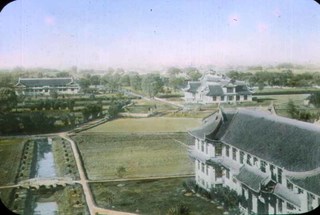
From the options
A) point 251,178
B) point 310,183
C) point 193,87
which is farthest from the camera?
point 193,87

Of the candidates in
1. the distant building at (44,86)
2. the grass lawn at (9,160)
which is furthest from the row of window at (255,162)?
the grass lawn at (9,160)

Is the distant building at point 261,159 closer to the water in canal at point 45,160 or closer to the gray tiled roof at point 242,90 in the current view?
the gray tiled roof at point 242,90

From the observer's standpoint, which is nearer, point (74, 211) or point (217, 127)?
point (74, 211)

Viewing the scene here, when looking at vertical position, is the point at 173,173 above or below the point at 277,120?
below

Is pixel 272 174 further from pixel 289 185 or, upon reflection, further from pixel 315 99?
pixel 315 99

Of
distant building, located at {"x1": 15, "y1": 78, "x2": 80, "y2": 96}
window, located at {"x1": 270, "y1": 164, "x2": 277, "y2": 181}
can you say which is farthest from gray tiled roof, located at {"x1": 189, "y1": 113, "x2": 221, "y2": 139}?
distant building, located at {"x1": 15, "y1": 78, "x2": 80, "y2": 96}

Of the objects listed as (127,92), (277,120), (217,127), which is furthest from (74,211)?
(277,120)

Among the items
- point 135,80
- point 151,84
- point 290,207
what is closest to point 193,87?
point 151,84

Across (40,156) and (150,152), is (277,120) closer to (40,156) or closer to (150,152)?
(150,152)
